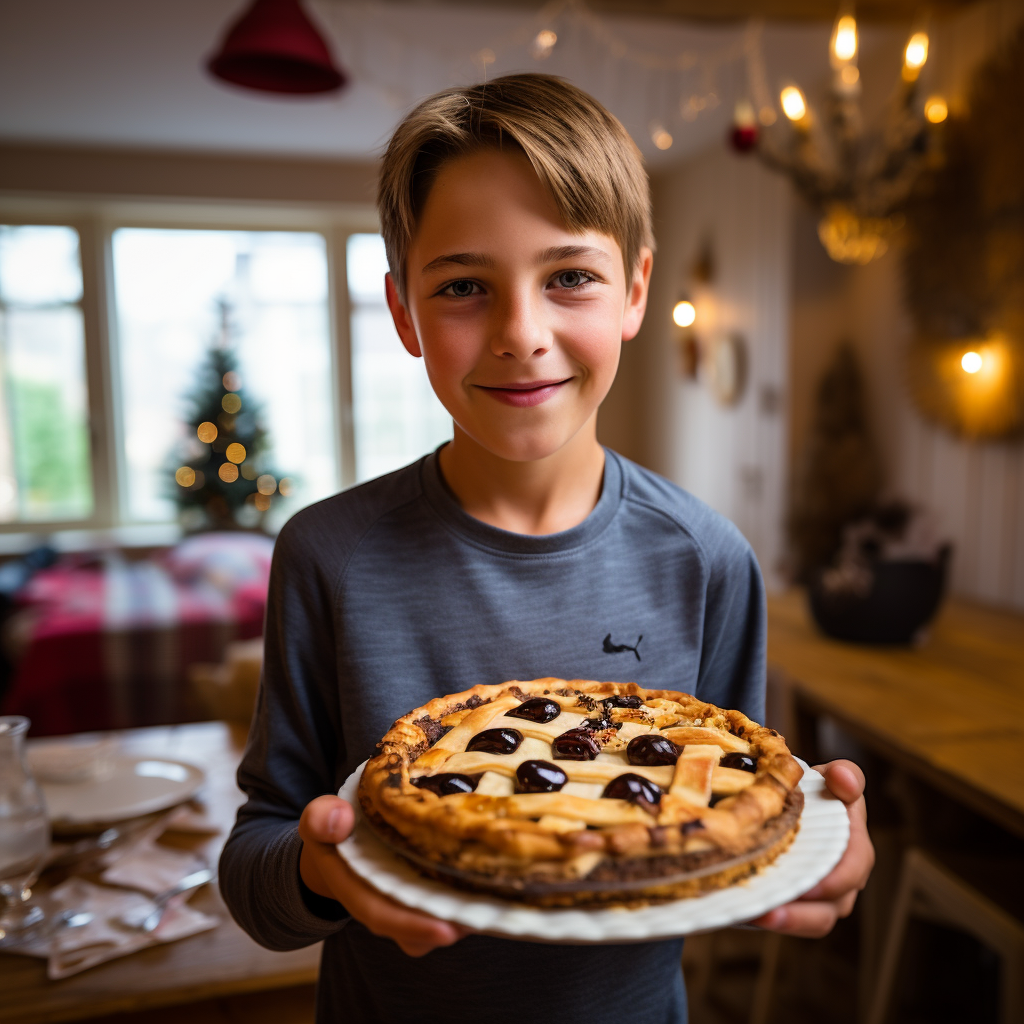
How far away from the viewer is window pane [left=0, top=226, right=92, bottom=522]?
5.83m

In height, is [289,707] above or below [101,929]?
above

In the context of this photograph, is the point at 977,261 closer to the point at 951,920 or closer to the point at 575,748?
the point at 951,920

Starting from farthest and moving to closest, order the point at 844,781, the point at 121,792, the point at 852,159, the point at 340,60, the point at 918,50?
1. the point at 340,60
2. the point at 852,159
3. the point at 918,50
4. the point at 121,792
5. the point at 844,781

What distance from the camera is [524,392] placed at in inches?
30.0

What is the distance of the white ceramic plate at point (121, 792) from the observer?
1.33m

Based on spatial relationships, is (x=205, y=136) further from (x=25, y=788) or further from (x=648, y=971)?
(x=648, y=971)

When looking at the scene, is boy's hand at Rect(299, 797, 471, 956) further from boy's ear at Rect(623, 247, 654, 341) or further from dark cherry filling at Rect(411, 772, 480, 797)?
boy's ear at Rect(623, 247, 654, 341)

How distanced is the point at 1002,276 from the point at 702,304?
8.86 feet

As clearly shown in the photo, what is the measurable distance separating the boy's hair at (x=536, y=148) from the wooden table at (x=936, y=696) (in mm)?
1185

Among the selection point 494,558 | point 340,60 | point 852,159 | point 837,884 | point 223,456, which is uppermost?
point 340,60

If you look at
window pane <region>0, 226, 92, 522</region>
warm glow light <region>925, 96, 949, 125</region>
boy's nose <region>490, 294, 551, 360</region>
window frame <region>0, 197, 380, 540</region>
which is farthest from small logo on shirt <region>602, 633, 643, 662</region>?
window pane <region>0, 226, 92, 522</region>

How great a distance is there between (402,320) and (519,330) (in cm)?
22

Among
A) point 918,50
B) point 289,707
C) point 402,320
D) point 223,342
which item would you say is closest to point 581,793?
point 289,707

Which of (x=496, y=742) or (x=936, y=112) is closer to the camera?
(x=496, y=742)
